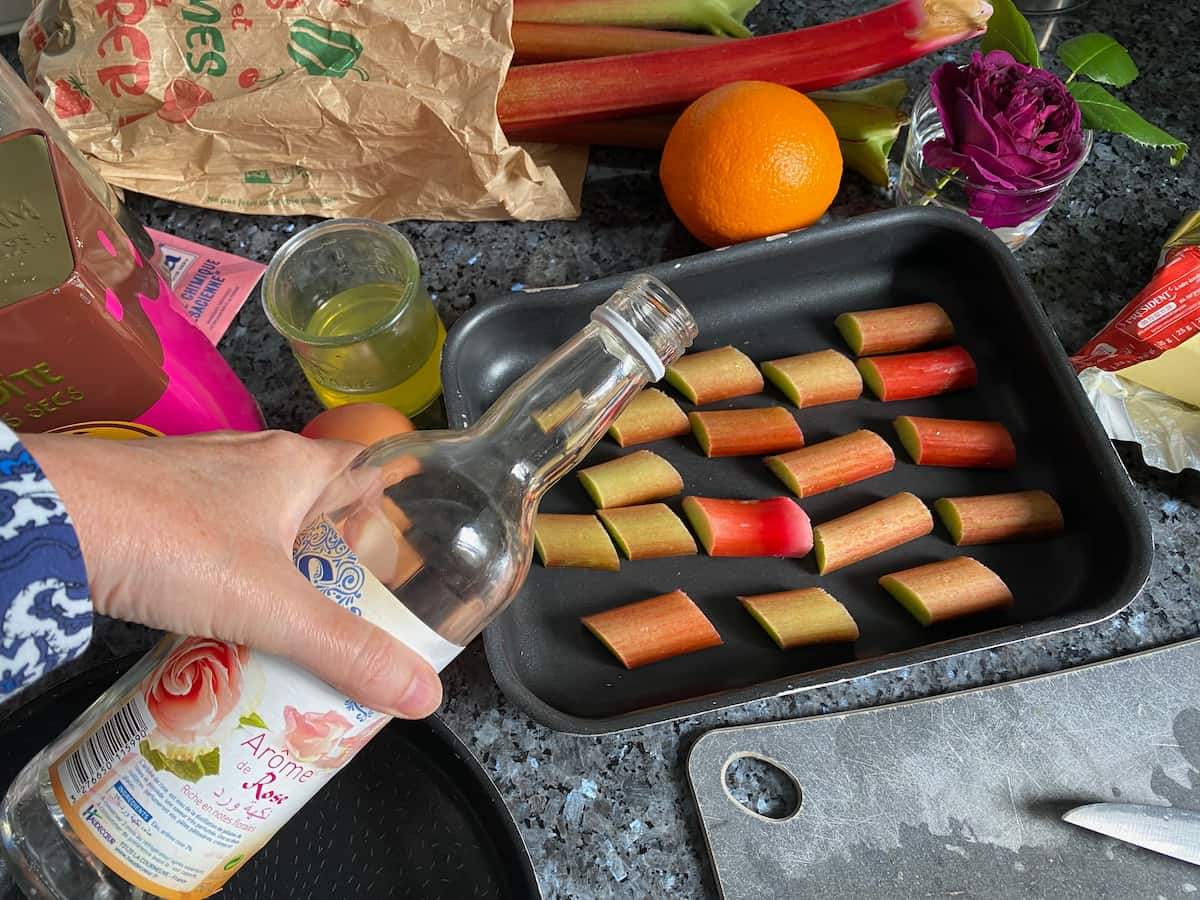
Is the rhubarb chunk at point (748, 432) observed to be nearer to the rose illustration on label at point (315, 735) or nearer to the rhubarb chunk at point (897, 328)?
the rhubarb chunk at point (897, 328)

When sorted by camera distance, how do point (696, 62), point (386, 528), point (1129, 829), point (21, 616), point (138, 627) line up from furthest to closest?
1. point (696, 62)
2. point (138, 627)
3. point (1129, 829)
4. point (386, 528)
5. point (21, 616)

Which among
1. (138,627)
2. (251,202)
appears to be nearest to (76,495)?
(138,627)

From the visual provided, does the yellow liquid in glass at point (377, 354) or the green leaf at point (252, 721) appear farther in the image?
the yellow liquid in glass at point (377, 354)

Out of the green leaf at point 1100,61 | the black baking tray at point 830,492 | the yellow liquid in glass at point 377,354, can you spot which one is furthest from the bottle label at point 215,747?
the green leaf at point 1100,61

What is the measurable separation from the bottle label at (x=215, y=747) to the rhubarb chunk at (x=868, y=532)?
459 millimetres

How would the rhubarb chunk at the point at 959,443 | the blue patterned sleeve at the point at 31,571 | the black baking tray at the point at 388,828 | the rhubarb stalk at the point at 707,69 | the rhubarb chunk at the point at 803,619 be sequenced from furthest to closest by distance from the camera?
the rhubarb stalk at the point at 707,69, the rhubarb chunk at the point at 959,443, the rhubarb chunk at the point at 803,619, the black baking tray at the point at 388,828, the blue patterned sleeve at the point at 31,571

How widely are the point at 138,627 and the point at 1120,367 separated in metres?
1.02

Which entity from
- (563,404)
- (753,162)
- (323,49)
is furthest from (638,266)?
(563,404)

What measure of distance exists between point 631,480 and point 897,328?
344mm

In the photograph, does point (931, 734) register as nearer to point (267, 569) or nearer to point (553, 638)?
point (553, 638)

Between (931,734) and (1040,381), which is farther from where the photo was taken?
(1040,381)

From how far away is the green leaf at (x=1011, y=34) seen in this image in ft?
3.38

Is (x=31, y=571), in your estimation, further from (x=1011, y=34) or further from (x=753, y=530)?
(x=1011, y=34)

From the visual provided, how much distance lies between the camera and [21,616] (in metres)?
0.48
